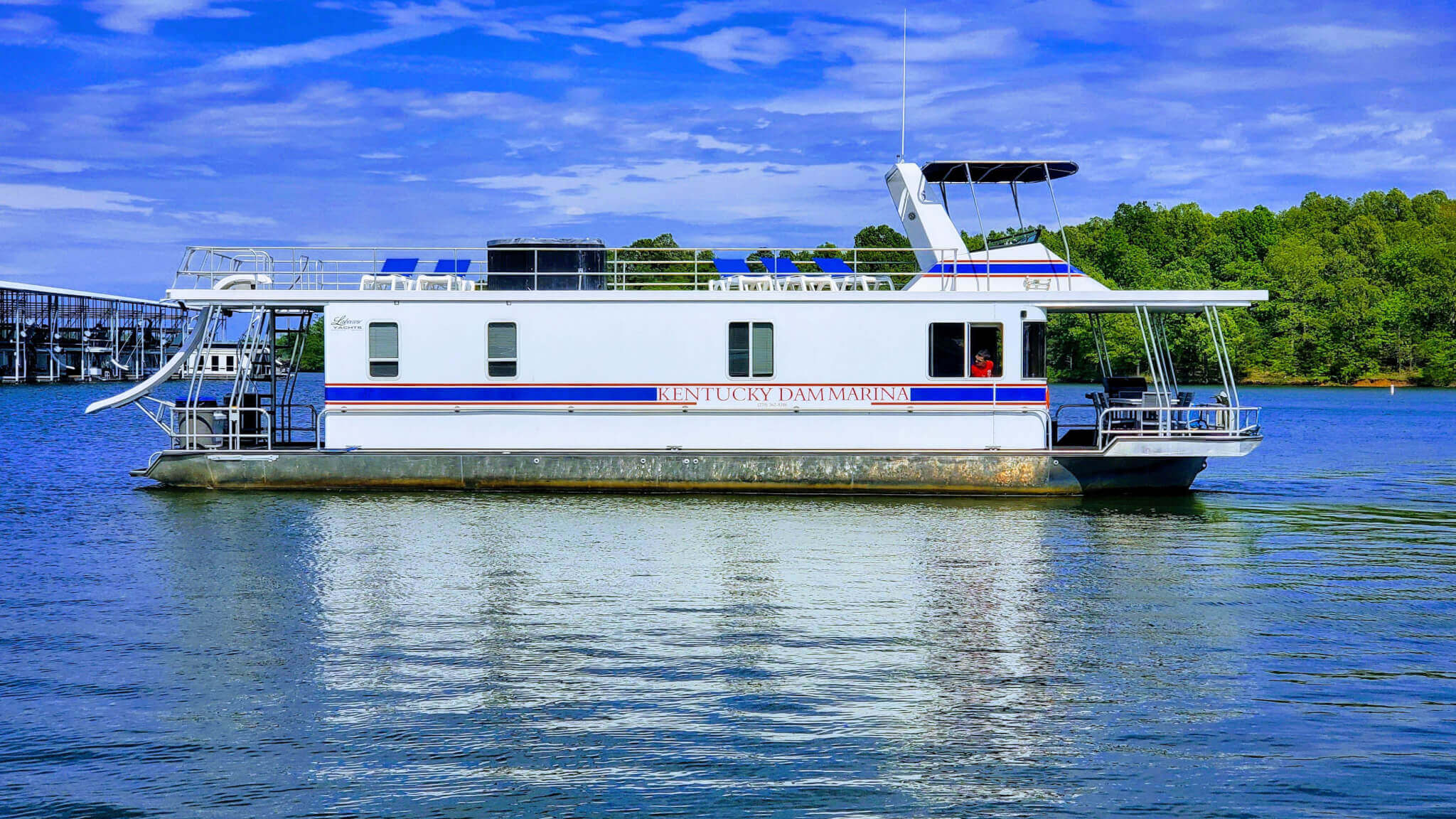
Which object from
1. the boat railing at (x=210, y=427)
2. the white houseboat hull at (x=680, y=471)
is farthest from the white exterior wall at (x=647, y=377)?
the boat railing at (x=210, y=427)

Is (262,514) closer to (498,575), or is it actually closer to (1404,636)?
(498,575)

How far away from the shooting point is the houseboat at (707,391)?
69.0 ft

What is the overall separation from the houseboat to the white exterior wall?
31mm

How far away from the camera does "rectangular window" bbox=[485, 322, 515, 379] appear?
70.8ft

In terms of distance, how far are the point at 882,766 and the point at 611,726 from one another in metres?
2.06

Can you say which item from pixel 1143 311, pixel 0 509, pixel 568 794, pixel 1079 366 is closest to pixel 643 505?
pixel 1143 311

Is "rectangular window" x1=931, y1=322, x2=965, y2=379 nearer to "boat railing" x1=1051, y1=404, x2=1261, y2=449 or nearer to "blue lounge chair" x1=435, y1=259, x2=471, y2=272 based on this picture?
"boat railing" x1=1051, y1=404, x2=1261, y2=449

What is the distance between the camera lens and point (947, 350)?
21.3 m

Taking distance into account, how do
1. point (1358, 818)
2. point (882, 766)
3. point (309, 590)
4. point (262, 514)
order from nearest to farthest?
point (1358, 818)
point (882, 766)
point (309, 590)
point (262, 514)

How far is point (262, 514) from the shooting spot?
19.5 meters

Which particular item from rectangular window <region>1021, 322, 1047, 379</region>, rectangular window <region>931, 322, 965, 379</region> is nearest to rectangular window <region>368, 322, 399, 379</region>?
rectangular window <region>931, 322, 965, 379</region>

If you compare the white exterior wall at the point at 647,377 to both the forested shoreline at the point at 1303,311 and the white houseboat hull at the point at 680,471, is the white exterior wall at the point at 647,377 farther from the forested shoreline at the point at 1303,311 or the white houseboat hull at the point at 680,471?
the forested shoreline at the point at 1303,311

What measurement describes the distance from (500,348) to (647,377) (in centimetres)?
263

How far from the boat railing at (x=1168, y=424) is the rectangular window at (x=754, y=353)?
518cm
